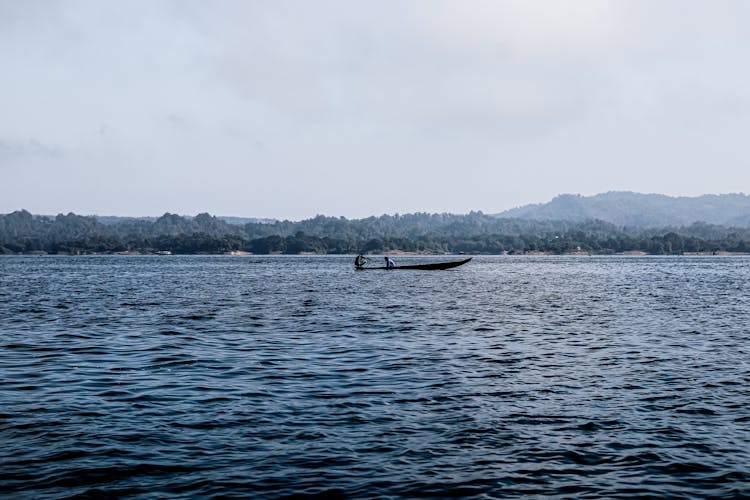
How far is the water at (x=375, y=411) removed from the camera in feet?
48.1

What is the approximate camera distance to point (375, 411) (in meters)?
20.4

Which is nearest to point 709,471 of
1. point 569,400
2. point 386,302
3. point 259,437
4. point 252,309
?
point 569,400

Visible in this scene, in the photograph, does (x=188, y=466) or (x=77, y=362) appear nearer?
(x=188, y=466)

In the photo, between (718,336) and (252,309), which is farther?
(252,309)

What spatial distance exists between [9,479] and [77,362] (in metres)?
15.0

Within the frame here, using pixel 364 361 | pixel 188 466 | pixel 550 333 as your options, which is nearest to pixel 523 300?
pixel 550 333

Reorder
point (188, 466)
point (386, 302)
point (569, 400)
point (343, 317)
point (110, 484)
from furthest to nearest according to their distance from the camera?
point (386, 302) → point (343, 317) → point (569, 400) → point (188, 466) → point (110, 484)

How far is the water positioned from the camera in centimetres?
1466

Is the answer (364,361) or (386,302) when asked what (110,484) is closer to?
(364,361)

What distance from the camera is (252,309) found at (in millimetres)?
56406

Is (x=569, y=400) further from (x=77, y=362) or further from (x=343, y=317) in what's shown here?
(x=343, y=317)

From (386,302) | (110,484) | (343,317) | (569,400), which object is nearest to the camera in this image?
(110,484)

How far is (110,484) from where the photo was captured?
47.3ft

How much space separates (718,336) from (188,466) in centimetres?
3176
